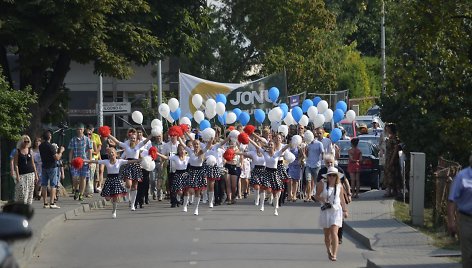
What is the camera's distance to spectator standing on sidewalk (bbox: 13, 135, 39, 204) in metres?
24.3

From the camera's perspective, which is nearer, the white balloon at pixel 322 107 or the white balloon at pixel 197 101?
the white balloon at pixel 322 107

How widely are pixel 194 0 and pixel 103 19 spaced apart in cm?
534

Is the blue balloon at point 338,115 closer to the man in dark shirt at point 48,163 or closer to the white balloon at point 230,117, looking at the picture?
the white balloon at point 230,117

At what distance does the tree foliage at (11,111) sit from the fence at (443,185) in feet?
30.4

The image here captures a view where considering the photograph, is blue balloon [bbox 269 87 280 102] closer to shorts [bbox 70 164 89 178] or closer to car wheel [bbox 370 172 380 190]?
car wheel [bbox 370 172 380 190]

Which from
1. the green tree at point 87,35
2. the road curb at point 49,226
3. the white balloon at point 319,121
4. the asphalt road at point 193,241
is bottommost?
the asphalt road at point 193,241

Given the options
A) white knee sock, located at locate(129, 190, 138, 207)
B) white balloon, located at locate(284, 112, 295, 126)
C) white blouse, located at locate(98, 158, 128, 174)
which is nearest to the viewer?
white blouse, located at locate(98, 158, 128, 174)

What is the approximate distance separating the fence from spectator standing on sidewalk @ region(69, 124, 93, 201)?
424 inches

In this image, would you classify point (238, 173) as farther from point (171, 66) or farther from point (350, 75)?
point (350, 75)

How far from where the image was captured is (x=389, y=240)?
18.3m

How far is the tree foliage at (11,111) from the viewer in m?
23.1

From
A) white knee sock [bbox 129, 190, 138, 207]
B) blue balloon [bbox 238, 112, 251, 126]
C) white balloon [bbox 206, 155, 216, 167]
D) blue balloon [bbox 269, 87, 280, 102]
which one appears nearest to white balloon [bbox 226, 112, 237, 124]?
blue balloon [bbox 238, 112, 251, 126]

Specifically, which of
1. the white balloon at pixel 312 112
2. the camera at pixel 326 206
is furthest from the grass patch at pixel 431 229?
the white balloon at pixel 312 112

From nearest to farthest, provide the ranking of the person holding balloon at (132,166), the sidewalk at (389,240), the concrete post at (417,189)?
1. the sidewalk at (389,240)
2. the concrete post at (417,189)
3. the person holding balloon at (132,166)
